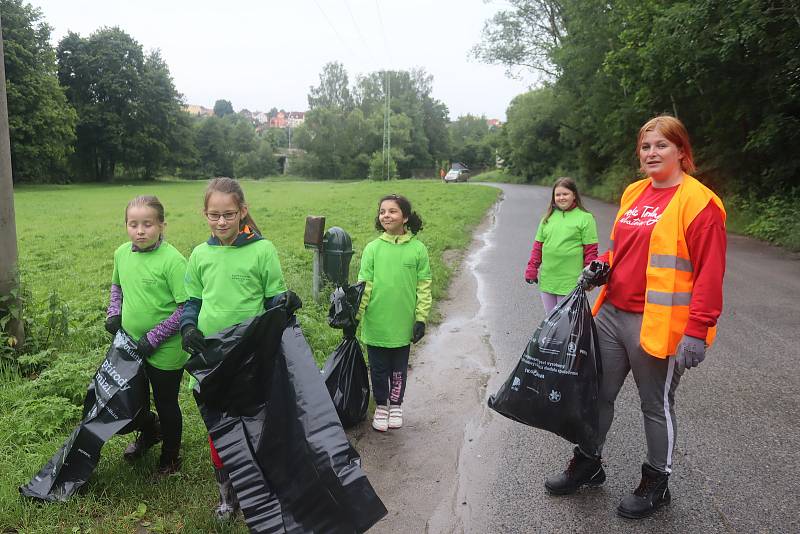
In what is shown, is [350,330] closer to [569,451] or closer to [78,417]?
[569,451]

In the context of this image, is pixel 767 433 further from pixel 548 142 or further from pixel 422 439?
pixel 548 142

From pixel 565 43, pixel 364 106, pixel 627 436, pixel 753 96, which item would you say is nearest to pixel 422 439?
pixel 627 436

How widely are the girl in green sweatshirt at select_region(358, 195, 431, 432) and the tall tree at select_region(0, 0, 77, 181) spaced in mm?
40463

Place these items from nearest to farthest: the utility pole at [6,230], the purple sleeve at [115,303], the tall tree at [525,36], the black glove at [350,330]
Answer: the purple sleeve at [115,303] → the black glove at [350,330] → the utility pole at [6,230] → the tall tree at [525,36]

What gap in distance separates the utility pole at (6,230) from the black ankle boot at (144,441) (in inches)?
72.2

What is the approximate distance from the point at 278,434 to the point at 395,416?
1511 millimetres

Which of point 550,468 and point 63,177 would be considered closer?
point 550,468

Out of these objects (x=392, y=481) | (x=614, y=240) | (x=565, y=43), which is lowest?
(x=392, y=481)

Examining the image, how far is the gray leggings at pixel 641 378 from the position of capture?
2.88 metres

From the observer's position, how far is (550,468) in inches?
136

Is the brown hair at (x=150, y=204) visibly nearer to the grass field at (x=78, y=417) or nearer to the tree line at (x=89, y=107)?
the grass field at (x=78, y=417)

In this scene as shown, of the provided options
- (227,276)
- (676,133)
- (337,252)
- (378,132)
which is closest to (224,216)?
(227,276)

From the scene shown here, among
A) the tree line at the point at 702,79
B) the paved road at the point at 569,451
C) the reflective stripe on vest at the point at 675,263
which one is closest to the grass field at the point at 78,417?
the paved road at the point at 569,451

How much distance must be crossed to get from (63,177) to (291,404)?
55152 mm
